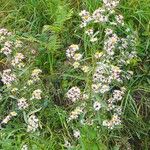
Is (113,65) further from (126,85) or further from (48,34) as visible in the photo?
(48,34)

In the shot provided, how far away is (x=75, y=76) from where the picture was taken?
315 cm

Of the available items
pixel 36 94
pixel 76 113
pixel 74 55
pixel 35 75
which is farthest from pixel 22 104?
pixel 74 55

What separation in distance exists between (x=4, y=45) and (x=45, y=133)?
2.06ft

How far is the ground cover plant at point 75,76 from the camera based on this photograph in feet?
9.24

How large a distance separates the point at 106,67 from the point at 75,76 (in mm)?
346

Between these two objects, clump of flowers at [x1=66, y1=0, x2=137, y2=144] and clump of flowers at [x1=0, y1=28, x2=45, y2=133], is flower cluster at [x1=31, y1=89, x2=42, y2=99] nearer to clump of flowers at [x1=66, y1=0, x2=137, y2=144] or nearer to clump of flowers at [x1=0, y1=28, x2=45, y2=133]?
clump of flowers at [x1=0, y1=28, x2=45, y2=133]

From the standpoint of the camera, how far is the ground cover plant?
9.24 ft

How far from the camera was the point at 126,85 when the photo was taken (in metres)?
3.13

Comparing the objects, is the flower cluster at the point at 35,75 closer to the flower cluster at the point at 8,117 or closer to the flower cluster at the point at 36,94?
the flower cluster at the point at 36,94

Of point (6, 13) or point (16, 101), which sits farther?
point (6, 13)

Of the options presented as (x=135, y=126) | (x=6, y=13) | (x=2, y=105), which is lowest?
(x=135, y=126)

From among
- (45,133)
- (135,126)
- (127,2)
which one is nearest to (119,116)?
(135,126)

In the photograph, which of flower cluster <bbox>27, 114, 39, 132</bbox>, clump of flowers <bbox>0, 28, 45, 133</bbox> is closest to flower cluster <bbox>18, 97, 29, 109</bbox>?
clump of flowers <bbox>0, 28, 45, 133</bbox>

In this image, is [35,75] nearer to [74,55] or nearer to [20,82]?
[20,82]
